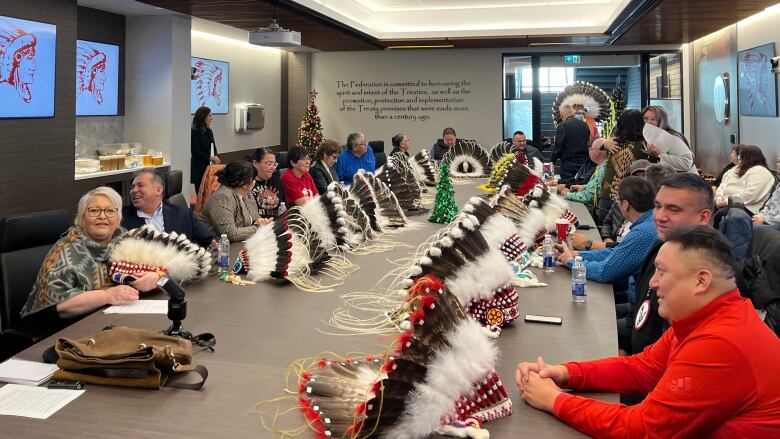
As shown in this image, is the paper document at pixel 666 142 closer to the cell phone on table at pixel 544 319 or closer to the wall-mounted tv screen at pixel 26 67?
the cell phone on table at pixel 544 319

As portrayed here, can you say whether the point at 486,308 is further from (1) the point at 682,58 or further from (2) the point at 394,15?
(1) the point at 682,58

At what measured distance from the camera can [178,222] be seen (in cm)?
418

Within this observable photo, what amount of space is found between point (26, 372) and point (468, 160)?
7.03m

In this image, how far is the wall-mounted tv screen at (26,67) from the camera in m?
5.72

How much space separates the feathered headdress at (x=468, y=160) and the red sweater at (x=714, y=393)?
696 cm

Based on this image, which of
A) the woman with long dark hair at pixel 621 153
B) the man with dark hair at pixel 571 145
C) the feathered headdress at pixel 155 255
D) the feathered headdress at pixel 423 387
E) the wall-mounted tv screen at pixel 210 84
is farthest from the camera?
the wall-mounted tv screen at pixel 210 84

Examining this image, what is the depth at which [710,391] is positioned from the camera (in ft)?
5.14

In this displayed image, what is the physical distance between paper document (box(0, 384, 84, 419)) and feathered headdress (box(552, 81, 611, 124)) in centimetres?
875

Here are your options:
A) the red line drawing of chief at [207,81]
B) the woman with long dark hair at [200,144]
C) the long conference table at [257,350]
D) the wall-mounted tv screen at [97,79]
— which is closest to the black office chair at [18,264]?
the long conference table at [257,350]

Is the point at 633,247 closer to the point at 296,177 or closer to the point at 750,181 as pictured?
the point at 296,177

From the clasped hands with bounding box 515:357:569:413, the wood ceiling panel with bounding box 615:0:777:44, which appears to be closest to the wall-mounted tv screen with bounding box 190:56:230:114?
the wood ceiling panel with bounding box 615:0:777:44

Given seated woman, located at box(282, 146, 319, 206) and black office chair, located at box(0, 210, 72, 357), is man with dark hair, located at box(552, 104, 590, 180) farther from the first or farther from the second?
black office chair, located at box(0, 210, 72, 357)

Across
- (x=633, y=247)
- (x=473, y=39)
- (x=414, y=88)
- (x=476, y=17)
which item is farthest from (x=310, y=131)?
(x=633, y=247)

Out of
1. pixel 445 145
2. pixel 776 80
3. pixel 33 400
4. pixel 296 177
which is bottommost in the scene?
pixel 33 400
